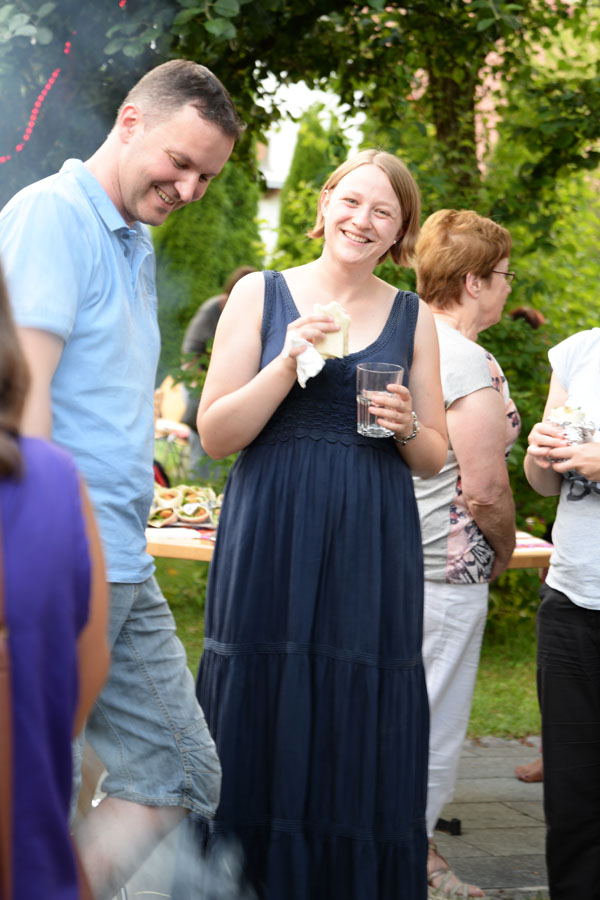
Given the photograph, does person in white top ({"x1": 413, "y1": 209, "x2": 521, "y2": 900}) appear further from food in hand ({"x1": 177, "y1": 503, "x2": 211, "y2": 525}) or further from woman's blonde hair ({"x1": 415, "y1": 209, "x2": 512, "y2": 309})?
food in hand ({"x1": 177, "y1": 503, "x2": 211, "y2": 525})

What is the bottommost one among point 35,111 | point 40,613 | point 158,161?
point 40,613

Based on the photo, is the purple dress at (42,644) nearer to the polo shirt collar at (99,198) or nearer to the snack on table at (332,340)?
the polo shirt collar at (99,198)

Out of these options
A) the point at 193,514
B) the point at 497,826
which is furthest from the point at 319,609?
the point at 193,514

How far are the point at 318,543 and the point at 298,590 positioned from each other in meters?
0.13

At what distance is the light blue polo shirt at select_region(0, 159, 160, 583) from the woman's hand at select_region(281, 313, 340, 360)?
45 cm

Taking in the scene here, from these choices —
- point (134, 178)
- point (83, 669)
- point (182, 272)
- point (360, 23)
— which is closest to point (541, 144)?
point (360, 23)

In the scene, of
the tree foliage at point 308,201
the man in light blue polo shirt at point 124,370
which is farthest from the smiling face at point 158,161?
the tree foliage at point 308,201

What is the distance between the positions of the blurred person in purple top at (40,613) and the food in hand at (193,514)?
3.55 meters

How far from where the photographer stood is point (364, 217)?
312cm

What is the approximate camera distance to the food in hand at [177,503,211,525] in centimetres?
495

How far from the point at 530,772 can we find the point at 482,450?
210cm

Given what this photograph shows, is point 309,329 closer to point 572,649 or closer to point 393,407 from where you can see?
→ point 393,407

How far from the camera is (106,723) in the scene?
2615 millimetres

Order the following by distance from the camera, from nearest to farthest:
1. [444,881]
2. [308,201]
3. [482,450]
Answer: [482,450] < [444,881] < [308,201]
